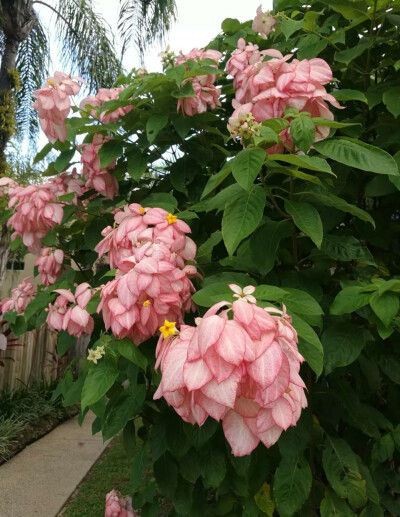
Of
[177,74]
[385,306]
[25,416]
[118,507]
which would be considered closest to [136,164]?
[177,74]

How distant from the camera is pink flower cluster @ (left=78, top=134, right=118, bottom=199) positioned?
169cm

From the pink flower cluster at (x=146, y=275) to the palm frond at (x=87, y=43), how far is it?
26.0ft

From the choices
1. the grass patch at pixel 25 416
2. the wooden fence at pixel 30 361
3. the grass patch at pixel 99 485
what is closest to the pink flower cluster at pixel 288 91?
the grass patch at pixel 99 485

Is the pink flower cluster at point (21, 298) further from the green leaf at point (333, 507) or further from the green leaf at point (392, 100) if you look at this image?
the green leaf at point (392, 100)

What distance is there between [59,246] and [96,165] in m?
0.42

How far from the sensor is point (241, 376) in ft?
2.28

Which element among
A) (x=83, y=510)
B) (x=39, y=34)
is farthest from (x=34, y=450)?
(x=39, y=34)

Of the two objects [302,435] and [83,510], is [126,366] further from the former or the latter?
[83,510]

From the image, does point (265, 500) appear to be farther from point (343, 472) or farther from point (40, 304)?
point (40, 304)

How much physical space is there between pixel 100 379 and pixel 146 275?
26 centimetres

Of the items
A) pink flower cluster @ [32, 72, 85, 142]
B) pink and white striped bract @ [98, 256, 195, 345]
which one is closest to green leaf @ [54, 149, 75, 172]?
pink flower cluster @ [32, 72, 85, 142]

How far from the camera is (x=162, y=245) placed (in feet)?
3.67

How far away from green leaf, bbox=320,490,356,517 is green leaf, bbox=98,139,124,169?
1.15 metres

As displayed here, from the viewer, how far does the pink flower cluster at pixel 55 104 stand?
154cm
